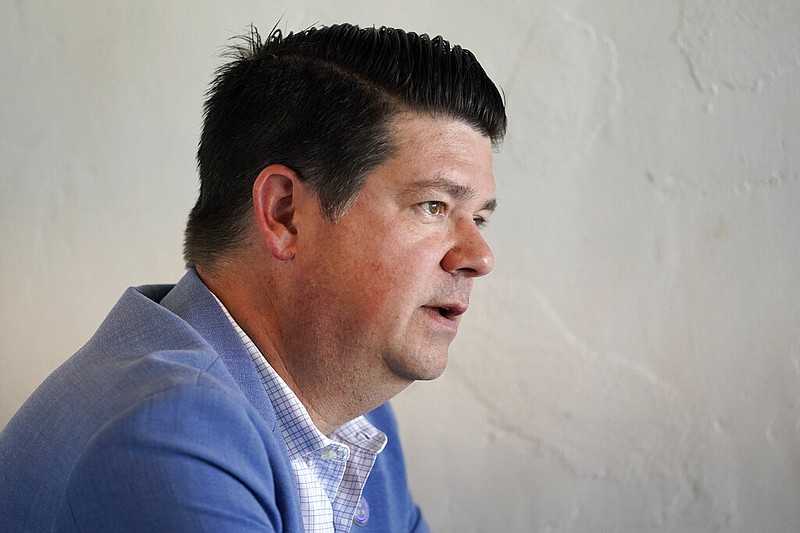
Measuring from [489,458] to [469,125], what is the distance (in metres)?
0.70

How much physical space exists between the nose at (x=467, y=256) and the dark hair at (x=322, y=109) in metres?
0.13

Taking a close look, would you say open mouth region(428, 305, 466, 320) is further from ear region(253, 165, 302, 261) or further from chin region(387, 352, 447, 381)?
ear region(253, 165, 302, 261)

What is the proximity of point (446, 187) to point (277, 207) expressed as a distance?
19 centimetres

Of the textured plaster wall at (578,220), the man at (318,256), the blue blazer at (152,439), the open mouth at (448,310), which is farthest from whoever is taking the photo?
the textured plaster wall at (578,220)

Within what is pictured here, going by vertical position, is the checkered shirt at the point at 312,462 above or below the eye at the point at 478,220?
below

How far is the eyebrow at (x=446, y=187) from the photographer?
1.05 meters

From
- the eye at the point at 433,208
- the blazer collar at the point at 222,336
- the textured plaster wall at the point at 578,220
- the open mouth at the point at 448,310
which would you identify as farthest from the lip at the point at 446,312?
the textured plaster wall at the point at 578,220

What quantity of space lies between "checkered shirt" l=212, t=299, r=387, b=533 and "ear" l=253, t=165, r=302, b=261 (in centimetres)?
9

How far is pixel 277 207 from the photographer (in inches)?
41.9

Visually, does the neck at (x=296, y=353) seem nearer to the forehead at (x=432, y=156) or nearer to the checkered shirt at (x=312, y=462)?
the checkered shirt at (x=312, y=462)

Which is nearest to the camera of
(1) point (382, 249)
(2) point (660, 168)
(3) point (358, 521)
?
(1) point (382, 249)

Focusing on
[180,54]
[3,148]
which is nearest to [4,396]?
[3,148]

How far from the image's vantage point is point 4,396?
1.60 meters

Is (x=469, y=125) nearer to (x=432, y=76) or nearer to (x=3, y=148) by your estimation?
(x=432, y=76)
